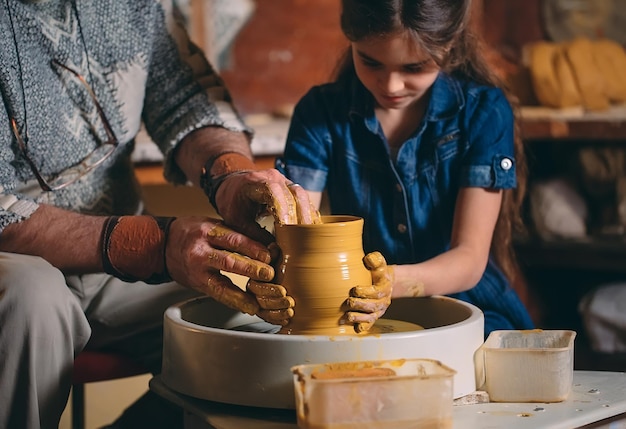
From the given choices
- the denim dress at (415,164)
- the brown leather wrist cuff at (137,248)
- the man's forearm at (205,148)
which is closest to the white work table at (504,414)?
the brown leather wrist cuff at (137,248)

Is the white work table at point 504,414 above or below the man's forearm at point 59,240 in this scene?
below

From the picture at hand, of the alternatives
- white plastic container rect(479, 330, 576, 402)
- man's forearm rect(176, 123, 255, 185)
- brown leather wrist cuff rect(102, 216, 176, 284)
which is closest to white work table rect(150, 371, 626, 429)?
white plastic container rect(479, 330, 576, 402)

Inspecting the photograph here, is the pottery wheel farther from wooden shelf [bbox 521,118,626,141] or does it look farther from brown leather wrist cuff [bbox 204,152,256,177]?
wooden shelf [bbox 521,118,626,141]

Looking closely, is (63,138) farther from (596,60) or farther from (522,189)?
(596,60)

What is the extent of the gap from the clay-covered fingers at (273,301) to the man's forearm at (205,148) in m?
0.53

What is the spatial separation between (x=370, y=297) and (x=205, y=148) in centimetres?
68

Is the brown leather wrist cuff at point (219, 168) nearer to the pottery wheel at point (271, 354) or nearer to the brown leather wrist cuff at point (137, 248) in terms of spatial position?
the brown leather wrist cuff at point (137, 248)

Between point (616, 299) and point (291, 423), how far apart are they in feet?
6.51

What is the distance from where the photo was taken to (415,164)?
1858 mm

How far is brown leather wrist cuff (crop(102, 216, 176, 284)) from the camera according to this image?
1.55m

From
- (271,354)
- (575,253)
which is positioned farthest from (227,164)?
(575,253)

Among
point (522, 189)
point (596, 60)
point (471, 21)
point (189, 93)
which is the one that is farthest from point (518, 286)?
point (189, 93)

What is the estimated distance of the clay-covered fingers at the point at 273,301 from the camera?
130 centimetres

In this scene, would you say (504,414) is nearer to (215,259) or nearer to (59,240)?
(215,259)
